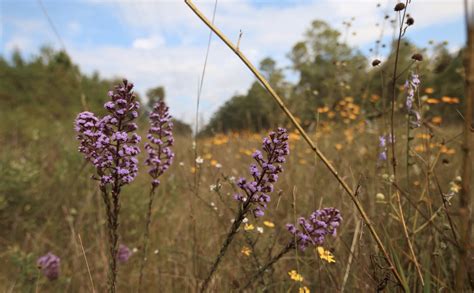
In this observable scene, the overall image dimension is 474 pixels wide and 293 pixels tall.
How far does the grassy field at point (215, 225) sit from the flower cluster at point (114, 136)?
22.5 inches

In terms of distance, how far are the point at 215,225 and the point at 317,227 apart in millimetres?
1757

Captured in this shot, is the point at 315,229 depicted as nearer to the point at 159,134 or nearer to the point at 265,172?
the point at 265,172

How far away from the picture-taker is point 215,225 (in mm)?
3408

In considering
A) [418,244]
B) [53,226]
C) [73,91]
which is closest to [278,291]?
[418,244]

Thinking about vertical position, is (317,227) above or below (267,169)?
below

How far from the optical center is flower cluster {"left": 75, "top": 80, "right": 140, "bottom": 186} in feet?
5.04

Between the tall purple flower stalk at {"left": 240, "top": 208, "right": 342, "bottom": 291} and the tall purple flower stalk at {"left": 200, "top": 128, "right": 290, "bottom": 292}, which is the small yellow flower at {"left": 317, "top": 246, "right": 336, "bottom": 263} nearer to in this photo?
the tall purple flower stalk at {"left": 240, "top": 208, "right": 342, "bottom": 291}

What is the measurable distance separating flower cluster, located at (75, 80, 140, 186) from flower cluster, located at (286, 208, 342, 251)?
0.81 meters

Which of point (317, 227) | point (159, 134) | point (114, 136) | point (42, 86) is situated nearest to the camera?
point (114, 136)

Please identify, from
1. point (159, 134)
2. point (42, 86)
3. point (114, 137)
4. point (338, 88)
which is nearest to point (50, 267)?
point (159, 134)

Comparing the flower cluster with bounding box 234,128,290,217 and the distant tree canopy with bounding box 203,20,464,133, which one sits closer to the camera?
the flower cluster with bounding box 234,128,290,217

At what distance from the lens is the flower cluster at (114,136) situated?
1537 millimetres

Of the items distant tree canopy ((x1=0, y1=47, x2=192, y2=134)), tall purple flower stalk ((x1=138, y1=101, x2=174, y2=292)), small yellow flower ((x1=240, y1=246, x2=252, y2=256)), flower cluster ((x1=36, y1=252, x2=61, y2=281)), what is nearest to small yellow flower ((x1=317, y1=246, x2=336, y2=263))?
small yellow flower ((x1=240, y1=246, x2=252, y2=256))

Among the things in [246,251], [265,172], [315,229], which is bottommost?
[246,251]
